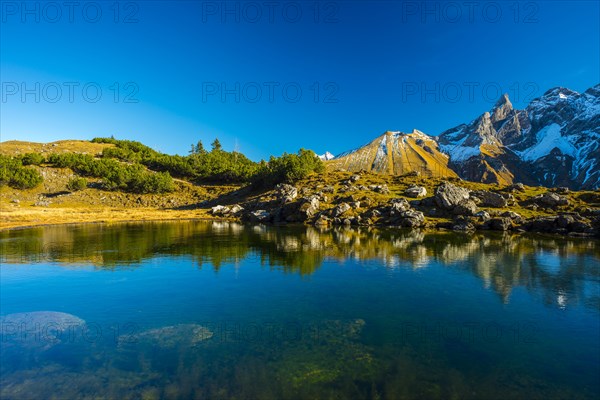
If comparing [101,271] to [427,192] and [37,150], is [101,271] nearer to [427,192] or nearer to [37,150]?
[427,192]

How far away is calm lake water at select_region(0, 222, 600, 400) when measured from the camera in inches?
643

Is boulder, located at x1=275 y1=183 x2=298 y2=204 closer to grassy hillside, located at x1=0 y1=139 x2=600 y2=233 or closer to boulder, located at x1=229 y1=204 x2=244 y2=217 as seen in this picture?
grassy hillside, located at x1=0 y1=139 x2=600 y2=233

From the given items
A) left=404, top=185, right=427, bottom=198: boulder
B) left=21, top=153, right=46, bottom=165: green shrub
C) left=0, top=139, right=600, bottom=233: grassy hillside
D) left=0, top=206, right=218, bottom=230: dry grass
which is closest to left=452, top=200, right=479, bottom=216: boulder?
left=0, top=139, right=600, bottom=233: grassy hillside

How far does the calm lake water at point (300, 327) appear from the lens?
53.6 feet

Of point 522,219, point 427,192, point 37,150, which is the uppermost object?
point 37,150

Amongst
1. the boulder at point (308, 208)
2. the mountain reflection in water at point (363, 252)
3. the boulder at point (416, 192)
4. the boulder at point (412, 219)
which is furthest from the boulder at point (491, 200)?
the boulder at point (308, 208)

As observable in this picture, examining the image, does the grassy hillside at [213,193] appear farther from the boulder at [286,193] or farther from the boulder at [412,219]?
the boulder at [412,219]

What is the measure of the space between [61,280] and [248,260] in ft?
75.8

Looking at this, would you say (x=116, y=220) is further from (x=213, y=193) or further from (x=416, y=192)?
(x=416, y=192)

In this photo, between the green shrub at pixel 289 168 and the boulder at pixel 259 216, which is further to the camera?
the green shrub at pixel 289 168

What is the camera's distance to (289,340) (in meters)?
21.3

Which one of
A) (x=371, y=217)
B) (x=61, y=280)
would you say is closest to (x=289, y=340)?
(x=61, y=280)

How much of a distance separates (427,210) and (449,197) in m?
7.65

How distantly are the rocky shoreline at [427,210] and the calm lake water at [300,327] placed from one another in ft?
121
